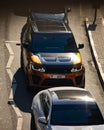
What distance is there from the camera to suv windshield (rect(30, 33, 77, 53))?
754 inches

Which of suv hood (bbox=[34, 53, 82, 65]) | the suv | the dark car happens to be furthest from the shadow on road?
the dark car

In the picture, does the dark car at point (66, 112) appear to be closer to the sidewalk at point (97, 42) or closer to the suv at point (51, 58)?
the suv at point (51, 58)

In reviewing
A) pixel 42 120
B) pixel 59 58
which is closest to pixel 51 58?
pixel 59 58

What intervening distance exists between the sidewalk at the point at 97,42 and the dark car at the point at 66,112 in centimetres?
533

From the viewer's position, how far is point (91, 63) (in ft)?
71.6

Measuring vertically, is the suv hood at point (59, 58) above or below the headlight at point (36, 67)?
above

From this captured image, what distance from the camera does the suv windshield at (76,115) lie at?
1366 cm

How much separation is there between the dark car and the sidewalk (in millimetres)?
5326

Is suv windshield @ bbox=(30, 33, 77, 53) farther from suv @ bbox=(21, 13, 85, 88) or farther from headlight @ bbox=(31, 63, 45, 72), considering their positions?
headlight @ bbox=(31, 63, 45, 72)

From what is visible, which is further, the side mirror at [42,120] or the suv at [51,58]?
the suv at [51,58]

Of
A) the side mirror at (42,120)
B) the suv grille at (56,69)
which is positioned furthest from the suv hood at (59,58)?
the side mirror at (42,120)

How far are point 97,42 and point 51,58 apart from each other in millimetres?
6025

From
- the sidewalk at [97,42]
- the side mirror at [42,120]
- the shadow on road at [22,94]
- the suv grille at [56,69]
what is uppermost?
the suv grille at [56,69]

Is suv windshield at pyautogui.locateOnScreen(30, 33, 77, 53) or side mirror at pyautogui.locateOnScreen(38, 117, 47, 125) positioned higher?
suv windshield at pyautogui.locateOnScreen(30, 33, 77, 53)
